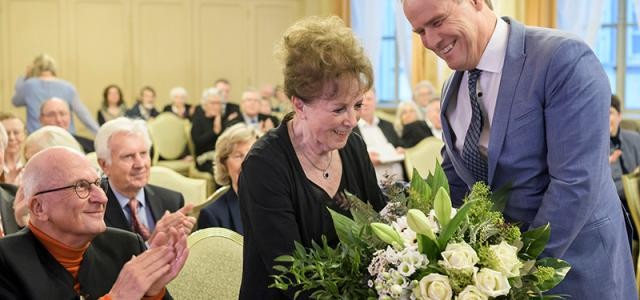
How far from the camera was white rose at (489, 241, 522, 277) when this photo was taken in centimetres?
161

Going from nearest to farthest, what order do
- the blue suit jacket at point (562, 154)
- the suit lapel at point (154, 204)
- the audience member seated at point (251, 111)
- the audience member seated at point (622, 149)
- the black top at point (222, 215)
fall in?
the blue suit jacket at point (562, 154) < the black top at point (222, 215) < the suit lapel at point (154, 204) < the audience member seated at point (622, 149) < the audience member seated at point (251, 111)

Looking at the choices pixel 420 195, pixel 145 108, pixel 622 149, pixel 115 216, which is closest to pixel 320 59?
pixel 420 195

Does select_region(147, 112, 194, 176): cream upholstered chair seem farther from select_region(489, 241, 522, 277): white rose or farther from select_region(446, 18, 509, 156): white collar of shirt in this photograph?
select_region(489, 241, 522, 277): white rose

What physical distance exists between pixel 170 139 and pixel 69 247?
7.12 m

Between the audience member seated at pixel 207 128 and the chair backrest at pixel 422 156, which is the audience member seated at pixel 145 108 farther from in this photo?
the chair backrest at pixel 422 156

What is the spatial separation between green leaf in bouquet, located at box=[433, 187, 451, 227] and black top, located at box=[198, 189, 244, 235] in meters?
1.95

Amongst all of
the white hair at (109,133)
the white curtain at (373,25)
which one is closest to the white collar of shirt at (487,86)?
the white hair at (109,133)

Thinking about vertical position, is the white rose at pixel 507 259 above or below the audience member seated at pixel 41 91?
above

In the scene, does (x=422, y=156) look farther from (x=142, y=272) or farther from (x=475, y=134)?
(x=142, y=272)

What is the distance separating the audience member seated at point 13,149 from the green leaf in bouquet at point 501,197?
309 cm

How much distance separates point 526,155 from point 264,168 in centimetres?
59

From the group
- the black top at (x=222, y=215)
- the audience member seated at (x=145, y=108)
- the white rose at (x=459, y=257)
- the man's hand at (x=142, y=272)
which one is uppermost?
the white rose at (x=459, y=257)

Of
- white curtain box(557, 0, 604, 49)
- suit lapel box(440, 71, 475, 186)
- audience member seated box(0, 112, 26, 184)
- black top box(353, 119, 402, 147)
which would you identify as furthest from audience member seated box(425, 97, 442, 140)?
suit lapel box(440, 71, 475, 186)

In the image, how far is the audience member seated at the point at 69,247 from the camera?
227 cm
